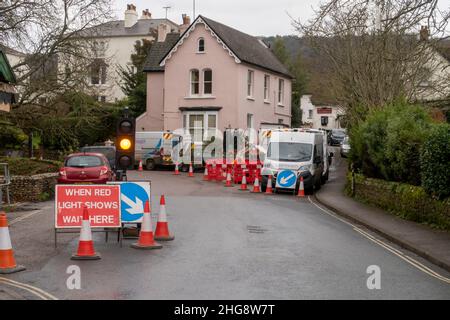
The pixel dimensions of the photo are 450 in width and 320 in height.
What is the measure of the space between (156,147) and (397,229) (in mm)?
26393

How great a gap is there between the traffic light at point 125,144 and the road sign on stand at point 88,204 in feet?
4.54

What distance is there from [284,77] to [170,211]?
36.2m

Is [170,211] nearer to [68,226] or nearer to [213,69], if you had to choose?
[68,226]

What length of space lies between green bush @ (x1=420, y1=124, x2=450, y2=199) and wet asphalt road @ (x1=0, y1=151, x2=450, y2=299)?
226 cm

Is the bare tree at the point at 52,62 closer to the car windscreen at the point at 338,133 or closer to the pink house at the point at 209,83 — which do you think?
the pink house at the point at 209,83

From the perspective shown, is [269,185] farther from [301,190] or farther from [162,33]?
Result: [162,33]

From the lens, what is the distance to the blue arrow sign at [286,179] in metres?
27.1

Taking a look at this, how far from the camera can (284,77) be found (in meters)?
53.8

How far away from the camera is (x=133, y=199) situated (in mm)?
13406

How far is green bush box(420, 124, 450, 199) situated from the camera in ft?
50.9

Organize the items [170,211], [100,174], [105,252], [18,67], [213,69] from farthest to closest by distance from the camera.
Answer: [213,69]
[18,67]
[100,174]
[170,211]
[105,252]

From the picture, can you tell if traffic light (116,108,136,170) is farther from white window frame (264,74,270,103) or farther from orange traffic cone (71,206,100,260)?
white window frame (264,74,270,103)

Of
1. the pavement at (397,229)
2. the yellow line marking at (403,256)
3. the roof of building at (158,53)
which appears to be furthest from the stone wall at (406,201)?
the roof of building at (158,53)

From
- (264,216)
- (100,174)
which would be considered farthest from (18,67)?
(264,216)
